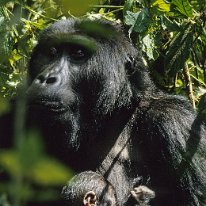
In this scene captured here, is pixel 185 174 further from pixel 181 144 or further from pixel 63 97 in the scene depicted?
pixel 63 97

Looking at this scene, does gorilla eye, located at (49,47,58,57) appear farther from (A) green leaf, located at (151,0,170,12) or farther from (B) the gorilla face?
(A) green leaf, located at (151,0,170,12)

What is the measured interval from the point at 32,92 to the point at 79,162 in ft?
2.44

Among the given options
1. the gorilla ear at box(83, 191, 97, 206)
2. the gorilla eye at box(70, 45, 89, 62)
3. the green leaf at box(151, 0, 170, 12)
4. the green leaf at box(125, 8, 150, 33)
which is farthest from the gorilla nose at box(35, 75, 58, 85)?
the green leaf at box(151, 0, 170, 12)

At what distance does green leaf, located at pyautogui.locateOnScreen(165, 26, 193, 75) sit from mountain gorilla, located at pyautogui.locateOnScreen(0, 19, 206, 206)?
0.36 m

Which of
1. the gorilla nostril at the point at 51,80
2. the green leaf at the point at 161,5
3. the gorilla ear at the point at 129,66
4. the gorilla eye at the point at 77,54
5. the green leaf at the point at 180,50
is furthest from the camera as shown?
the gorilla ear at the point at 129,66

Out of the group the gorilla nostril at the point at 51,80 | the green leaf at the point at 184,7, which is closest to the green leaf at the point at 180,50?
the green leaf at the point at 184,7

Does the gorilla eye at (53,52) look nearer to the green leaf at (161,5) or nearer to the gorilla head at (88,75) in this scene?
the gorilla head at (88,75)

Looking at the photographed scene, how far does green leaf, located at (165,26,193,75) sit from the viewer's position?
10.2 feet

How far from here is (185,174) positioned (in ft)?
10.3

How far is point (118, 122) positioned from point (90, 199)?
2.32ft

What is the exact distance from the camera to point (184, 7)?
297cm

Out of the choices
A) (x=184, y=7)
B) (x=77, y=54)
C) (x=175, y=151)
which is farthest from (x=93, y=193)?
(x=184, y=7)

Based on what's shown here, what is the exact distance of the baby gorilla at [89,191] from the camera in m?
3.06

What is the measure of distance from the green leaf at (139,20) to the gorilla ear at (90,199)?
1.08 m
